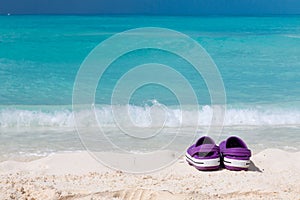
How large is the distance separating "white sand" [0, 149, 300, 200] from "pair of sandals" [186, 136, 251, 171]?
0.09m

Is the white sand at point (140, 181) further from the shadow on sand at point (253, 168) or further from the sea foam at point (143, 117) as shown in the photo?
the sea foam at point (143, 117)

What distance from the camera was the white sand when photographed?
414 centimetres

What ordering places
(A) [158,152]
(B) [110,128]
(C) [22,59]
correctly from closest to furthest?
(A) [158,152] → (B) [110,128] → (C) [22,59]

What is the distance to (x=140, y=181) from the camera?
4559mm

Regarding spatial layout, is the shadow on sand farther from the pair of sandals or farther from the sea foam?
the sea foam

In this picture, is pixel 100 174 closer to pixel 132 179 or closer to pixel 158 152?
pixel 132 179

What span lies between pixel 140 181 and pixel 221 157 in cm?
107

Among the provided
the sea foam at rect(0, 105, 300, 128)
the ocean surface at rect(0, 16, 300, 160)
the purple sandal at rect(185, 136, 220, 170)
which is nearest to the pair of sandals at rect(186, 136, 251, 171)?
the purple sandal at rect(185, 136, 220, 170)

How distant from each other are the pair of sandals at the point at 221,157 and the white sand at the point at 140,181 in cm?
9

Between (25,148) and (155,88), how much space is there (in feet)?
17.8

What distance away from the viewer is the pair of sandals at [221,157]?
4930mm

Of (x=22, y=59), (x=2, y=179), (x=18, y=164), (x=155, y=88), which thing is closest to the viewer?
(x=2, y=179)

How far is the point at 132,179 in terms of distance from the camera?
462cm

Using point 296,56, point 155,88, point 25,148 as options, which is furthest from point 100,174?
point 296,56
